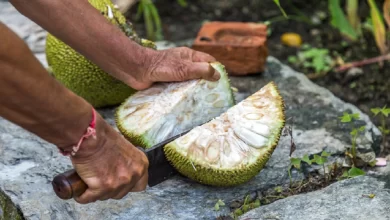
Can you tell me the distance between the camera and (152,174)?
2.17 meters

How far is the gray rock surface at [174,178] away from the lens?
2.18 metres

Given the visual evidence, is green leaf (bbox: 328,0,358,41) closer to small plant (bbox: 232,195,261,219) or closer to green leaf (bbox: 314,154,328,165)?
green leaf (bbox: 314,154,328,165)

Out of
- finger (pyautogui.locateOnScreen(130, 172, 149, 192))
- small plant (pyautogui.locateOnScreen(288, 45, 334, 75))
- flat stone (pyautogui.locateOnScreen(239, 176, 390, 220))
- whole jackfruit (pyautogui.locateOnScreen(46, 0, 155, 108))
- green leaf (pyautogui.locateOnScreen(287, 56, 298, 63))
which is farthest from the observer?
green leaf (pyautogui.locateOnScreen(287, 56, 298, 63))

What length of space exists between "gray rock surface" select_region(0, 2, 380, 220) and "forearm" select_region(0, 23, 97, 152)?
1.77 ft

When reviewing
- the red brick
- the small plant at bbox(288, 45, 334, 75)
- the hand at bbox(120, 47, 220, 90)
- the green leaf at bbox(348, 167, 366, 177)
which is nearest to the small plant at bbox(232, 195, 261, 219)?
the green leaf at bbox(348, 167, 366, 177)

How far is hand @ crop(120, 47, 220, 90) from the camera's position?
2361mm

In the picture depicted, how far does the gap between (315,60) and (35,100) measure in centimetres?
217

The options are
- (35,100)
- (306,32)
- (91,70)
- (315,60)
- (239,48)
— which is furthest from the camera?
(306,32)

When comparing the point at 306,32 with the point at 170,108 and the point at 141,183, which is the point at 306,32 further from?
the point at 141,183

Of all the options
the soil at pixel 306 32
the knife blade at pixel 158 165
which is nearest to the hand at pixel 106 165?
the knife blade at pixel 158 165

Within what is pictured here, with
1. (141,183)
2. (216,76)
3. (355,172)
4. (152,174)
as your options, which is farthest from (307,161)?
(141,183)

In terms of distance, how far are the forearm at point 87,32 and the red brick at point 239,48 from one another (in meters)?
0.64

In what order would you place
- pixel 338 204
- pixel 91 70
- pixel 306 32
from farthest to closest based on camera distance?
pixel 306 32 < pixel 91 70 < pixel 338 204

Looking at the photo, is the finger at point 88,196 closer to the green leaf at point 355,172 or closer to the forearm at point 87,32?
the forearm at point 87,32
